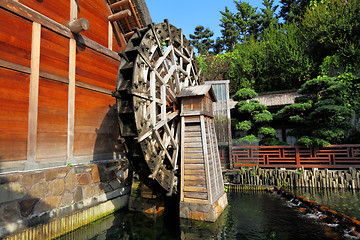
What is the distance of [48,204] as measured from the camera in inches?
151

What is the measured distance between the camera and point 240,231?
4523 mm

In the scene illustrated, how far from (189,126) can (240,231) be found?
111 inches

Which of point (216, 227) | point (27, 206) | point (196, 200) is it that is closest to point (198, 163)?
point (196, 200)

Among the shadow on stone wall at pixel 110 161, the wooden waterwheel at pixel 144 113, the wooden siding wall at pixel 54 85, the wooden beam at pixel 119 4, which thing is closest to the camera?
the wooden siding wall at pixel 54 85

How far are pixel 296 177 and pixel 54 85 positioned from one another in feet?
31.1

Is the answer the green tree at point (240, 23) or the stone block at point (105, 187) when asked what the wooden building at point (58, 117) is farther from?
the green tree at point (240, 23)

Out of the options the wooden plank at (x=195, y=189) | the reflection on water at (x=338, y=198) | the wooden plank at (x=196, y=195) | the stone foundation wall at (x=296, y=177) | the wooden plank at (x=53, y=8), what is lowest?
the reflection on water at (x=338, y=198)

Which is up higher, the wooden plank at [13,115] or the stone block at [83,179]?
the wooden plank at [13,115]

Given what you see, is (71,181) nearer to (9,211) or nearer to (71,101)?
(9,211)

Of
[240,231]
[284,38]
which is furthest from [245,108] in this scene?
[284,38]

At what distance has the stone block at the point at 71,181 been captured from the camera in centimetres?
427

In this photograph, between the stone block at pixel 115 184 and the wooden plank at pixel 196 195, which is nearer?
the wooden plank at pixel 196 195

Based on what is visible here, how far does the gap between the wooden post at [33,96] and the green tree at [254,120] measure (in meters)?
8.35

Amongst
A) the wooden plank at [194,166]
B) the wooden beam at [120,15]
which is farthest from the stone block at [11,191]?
the wooden beam at [120,15]
